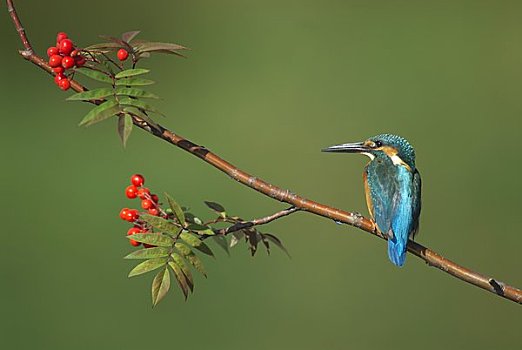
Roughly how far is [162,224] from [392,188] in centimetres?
45

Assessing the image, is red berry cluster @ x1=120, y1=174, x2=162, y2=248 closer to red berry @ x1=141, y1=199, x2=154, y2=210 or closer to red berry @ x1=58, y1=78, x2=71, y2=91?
red berry @ x1=141, y1=199, x2=154, y2=210

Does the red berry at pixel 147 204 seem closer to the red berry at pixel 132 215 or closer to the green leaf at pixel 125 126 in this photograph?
the red berry at pixel 132 215

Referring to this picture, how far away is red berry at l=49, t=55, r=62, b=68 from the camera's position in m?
0.92

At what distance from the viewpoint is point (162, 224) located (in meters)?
0.95

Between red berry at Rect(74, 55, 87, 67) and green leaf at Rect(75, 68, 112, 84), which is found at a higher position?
red berry at Rect(74, 55, 87, 67)

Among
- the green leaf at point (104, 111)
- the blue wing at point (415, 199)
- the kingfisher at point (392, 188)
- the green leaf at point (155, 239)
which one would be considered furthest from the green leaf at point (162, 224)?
the blue wing at point (415, 199)

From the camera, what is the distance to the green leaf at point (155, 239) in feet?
3.10

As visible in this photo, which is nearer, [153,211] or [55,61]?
[55,61]

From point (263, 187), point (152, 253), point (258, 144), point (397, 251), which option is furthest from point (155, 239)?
point (258, 144)

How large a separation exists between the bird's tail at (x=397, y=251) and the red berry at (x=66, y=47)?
526 millimetres

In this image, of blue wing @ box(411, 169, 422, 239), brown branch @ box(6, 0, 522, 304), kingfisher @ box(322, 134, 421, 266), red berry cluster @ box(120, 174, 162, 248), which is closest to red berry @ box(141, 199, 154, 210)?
red berry cluster @ box(120, 174, 162, 248)

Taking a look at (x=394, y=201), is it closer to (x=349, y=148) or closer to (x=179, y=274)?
(x=349, y=148)

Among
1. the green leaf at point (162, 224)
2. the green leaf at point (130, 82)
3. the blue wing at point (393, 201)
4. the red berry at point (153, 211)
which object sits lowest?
the green leaf at point (162, 224)

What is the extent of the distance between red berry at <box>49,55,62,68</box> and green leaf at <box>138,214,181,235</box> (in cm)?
19
